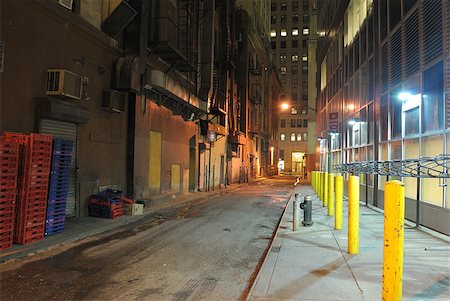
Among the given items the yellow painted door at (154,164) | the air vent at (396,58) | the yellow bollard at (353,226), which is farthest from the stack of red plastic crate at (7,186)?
the air vent at (396,58)

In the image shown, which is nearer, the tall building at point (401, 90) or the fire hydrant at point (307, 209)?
the tall building at point (401, 90)

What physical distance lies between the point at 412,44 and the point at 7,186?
1138cm

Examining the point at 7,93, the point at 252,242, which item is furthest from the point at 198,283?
the point at 7,93

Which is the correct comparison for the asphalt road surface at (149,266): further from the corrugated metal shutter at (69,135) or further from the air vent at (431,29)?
the air vent at (431,29)

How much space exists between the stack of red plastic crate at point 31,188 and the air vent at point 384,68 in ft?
37.9

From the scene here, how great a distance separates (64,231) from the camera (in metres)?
9.62

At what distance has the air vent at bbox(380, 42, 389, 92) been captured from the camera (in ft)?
45.2

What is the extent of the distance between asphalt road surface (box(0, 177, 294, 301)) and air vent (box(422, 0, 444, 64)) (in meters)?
6.42

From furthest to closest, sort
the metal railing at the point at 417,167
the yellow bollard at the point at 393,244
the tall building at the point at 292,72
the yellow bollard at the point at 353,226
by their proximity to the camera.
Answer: the tall building at the point at 292,72 < the metal railing at the point at 417,167 < the yellow bollard at the point at 353,226 < the yellow bollard at the point at 393,244

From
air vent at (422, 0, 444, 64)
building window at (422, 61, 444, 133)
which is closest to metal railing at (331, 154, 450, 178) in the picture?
building window at (422, 61, 444, 133)

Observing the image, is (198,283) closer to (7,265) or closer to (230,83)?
(7,265)

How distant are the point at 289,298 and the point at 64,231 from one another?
22.6 ft

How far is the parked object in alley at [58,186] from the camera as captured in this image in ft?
30.2

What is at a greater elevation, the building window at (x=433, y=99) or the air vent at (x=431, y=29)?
the air vent at (x=431, y=29)
